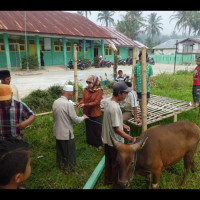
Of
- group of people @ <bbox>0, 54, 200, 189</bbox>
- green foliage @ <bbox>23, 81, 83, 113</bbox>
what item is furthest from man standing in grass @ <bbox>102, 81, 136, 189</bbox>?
green foliage @ <bbox>23, 81, 83, 113</bbox>

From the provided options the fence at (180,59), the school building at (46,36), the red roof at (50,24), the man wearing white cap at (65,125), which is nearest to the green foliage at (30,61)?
the school building at (46,36)

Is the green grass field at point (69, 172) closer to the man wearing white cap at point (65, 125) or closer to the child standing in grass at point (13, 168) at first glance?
the man wearing white cap at point (65, 125)

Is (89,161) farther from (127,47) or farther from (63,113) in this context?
(127,47)

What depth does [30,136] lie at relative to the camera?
490 centimetres

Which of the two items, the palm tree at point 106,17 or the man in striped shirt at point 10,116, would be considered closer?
the man in striped shirt at point 10,116

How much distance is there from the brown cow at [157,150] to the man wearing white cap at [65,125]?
1.10m

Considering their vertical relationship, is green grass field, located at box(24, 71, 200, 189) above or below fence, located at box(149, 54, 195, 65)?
below

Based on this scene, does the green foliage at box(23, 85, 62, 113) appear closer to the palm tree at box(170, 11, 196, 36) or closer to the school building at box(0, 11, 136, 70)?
the school building at box(0, 11, 136, 70)

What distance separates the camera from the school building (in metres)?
15.2

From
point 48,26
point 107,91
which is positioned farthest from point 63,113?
point 48,26

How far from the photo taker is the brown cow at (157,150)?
7.41 ft

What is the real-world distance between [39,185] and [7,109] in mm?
1488

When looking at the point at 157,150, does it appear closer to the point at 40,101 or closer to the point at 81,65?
the point at 40,101

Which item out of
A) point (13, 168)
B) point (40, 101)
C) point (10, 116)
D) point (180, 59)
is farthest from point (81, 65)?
point (13, 168)
